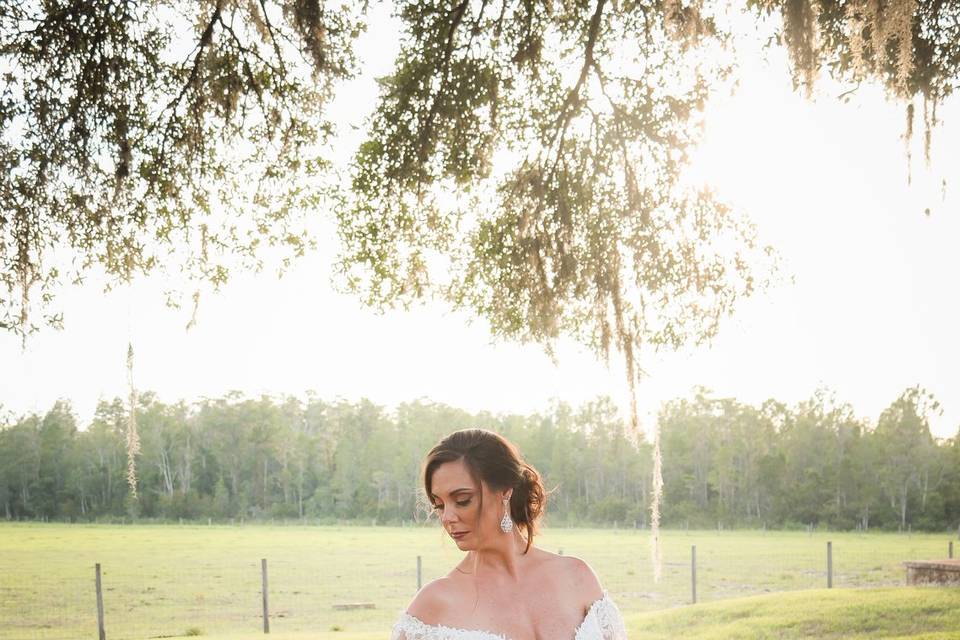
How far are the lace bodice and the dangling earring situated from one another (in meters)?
0.33

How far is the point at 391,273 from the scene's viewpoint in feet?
30.9

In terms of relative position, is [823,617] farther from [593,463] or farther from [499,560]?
[593,463]

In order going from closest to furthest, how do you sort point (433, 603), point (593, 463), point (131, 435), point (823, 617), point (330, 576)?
point (433, 603) → point (131, 435) → point (823, 617) → point (330, 576) → point (593, 463)

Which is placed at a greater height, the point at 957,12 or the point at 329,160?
the point at 957,12

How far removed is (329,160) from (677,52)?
3609mm

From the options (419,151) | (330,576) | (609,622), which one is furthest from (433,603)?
(330,576)

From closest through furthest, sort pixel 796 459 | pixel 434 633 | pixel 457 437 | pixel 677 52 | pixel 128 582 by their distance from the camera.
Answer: pixel 434 633, pixel 457 437, pixel 677 52, pixel 128 582, pixel 796 459

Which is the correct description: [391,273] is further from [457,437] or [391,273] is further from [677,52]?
[457,437]

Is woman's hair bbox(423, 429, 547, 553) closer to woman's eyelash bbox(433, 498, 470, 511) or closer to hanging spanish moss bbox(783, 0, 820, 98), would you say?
woman's eyelash bbox(433, 498, 470, 511)

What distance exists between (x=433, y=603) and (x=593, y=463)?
66517 mm

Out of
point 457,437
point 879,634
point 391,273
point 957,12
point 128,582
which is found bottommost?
point 128,582

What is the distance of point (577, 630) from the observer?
288 centimetres

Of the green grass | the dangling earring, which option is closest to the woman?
the dangling earring

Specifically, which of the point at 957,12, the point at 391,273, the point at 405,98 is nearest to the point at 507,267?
the point at 391,273
